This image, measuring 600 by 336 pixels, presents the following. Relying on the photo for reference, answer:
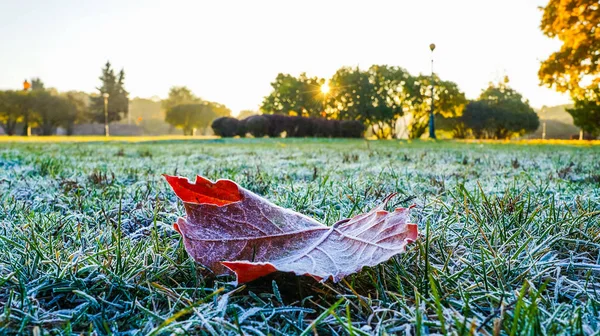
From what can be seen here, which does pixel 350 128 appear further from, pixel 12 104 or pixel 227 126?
pixel 12 104

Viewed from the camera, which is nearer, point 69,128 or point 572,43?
point 572,43

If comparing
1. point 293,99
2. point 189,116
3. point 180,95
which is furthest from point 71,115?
point 180,95

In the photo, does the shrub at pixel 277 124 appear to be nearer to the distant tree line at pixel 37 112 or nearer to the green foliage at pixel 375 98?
the green foliage at pixel 375 98

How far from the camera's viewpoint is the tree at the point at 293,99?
1512 inches

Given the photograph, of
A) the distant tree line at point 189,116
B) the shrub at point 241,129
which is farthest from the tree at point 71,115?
the shrub at point 241,129

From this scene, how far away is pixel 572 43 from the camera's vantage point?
55.0 ft

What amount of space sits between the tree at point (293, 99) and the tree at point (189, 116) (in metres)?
32.4

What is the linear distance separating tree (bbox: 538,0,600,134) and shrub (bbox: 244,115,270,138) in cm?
1420

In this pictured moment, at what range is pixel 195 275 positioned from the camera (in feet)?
3.15

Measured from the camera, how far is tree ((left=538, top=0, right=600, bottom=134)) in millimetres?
16075

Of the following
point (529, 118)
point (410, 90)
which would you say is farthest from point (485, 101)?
point (410, 90)

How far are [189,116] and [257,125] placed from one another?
164 ft

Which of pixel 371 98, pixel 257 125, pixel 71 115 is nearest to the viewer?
pixel 257 125

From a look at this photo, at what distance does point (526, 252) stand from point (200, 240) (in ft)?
2.95
